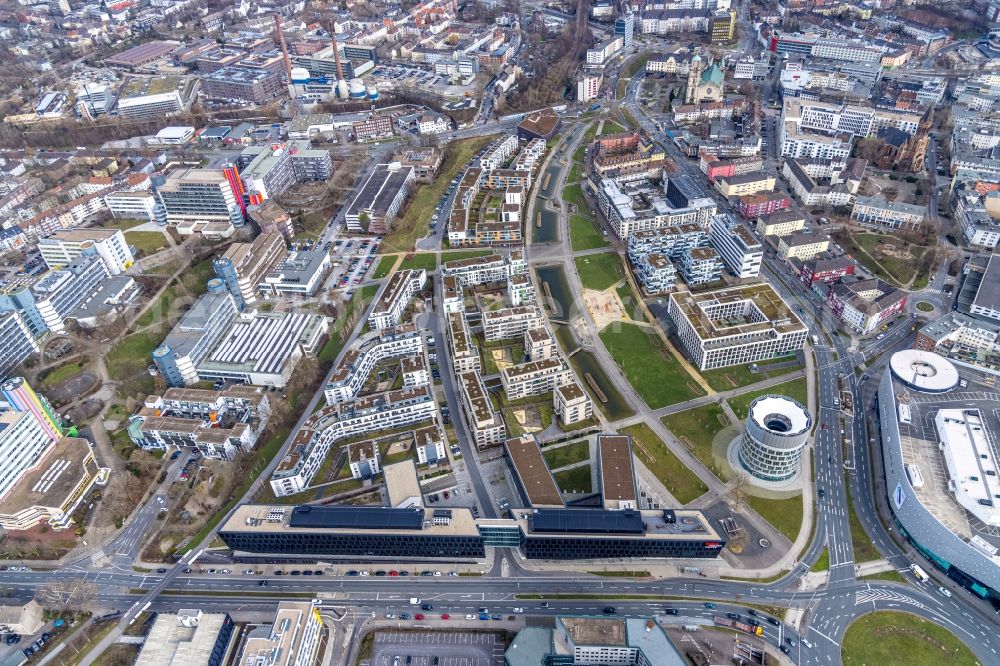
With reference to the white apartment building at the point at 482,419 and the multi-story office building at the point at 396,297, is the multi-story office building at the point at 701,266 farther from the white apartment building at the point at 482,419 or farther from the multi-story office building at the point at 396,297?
the multi-story office building at the point at 396,297

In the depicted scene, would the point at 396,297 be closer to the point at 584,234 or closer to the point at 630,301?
the point at 630,301

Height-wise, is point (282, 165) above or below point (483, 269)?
above

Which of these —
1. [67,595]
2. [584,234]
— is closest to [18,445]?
[67,595]

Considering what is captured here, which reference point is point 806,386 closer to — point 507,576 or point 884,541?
point 884,541

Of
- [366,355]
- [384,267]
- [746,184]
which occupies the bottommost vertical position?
[384,267]

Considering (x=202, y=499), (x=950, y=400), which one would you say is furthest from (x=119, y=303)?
(x=950, y=400)

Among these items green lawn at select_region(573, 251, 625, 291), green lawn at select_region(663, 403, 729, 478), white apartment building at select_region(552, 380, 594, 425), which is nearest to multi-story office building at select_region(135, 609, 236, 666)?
white apartment building at select_region(552, 380, 594, 425)
